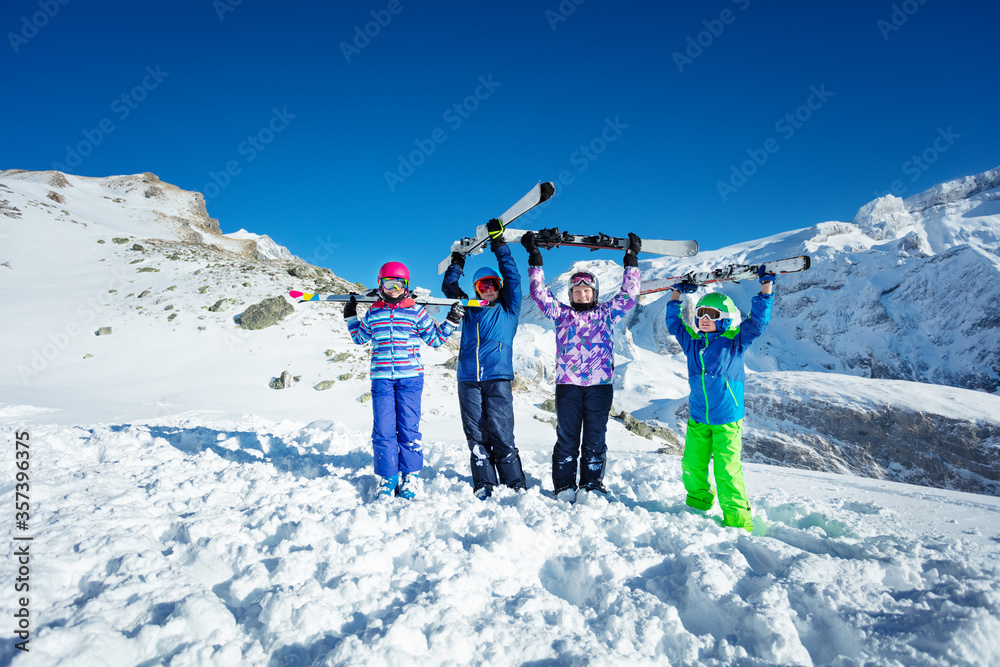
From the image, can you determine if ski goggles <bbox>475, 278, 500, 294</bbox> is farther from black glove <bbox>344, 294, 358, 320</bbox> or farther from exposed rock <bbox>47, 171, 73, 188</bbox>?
exposed rock <bbox>47, 171, 73, 188</bbox>

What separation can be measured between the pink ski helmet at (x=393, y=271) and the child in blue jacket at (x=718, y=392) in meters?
2.70

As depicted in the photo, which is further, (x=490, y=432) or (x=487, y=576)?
(x=490, y=432)

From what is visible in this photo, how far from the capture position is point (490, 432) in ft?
13.8

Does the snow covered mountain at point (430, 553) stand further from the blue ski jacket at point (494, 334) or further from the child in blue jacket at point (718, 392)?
the blue ski jacket at point (494, 334)

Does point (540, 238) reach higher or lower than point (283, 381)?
higher

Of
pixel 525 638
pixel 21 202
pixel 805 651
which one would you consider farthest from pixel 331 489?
pixel 21 202

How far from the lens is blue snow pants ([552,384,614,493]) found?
162 inches

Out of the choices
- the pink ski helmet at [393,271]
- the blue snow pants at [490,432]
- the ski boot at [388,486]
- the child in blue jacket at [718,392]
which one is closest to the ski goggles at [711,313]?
the child in blue jacket at [718,392]

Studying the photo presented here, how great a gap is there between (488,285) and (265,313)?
1224cm

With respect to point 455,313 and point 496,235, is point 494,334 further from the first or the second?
point 496,235

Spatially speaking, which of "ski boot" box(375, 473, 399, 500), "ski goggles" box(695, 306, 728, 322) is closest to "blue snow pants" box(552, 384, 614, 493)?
"ski goggles" box(695, 306, 728, 322)

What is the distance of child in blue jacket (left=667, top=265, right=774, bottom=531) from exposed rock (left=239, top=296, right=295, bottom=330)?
13.6 metres

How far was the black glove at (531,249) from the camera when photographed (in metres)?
4.57

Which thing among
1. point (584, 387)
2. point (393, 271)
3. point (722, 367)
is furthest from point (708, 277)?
point (393, 271)
